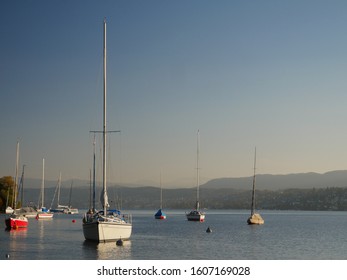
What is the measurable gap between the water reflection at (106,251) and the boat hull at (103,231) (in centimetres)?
45

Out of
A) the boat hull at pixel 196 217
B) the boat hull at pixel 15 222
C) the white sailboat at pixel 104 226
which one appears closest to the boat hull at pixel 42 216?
the boat hull at pixel 196 217

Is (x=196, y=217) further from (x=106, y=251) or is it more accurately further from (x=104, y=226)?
(x=106, y=251)

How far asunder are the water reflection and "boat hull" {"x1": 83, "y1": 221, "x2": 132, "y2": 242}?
45 centimetres

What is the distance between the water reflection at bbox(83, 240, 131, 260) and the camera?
37.5 metres

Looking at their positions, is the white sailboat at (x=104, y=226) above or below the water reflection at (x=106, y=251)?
above

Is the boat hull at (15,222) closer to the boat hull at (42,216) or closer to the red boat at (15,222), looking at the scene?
the red boat at (15,222)

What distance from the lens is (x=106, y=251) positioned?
39.8 meters

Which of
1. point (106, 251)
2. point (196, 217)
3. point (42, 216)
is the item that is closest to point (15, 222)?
point (106, 251)

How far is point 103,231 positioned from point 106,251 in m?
3.10

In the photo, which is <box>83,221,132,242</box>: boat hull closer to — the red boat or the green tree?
the red boat

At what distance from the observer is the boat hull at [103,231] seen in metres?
42.6
